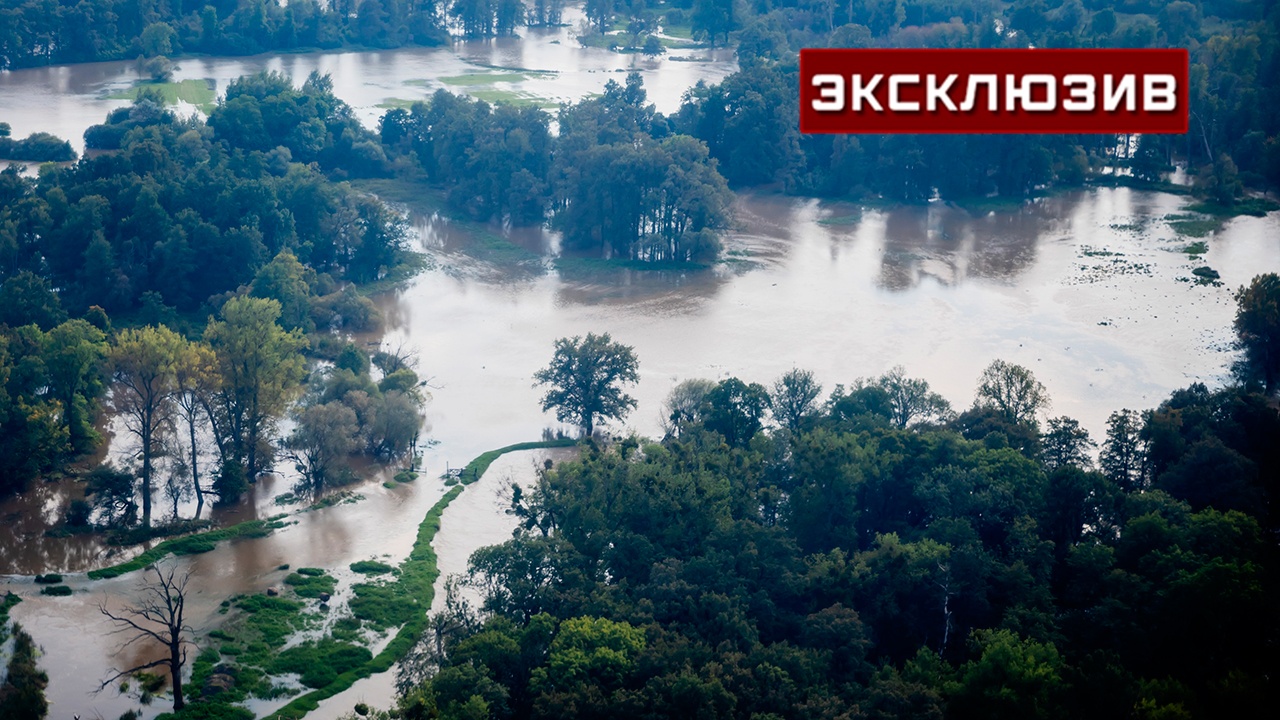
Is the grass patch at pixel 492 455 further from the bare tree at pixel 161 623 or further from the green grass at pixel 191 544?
the bare tree at pixel 161 623

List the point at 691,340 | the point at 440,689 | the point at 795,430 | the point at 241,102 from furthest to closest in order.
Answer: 1. the point at 241,102
2. the point at 691,340
3. the point at 795,430
4. the point at 440,689

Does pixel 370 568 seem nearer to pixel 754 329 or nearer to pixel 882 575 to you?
pixel 882 575

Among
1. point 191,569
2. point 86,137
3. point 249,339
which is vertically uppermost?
point 86,137

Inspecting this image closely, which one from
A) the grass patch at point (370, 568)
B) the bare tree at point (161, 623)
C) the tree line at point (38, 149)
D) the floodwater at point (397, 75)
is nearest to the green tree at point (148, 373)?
the bare tree at point (161, 623)

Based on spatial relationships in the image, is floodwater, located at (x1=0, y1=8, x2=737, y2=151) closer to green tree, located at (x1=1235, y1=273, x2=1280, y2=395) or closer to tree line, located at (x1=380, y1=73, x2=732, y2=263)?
tree line, located at (x1=380, y1=73, x2=732, y2=263)

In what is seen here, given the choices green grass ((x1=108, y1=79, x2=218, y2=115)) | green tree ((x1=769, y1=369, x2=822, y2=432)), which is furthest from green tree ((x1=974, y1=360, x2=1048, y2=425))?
green grass ((x1=108, y1=79, x2=218, y2=115))

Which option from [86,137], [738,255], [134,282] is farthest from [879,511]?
[86,137]

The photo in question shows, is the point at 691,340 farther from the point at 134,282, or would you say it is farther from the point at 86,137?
the point at 86,137
